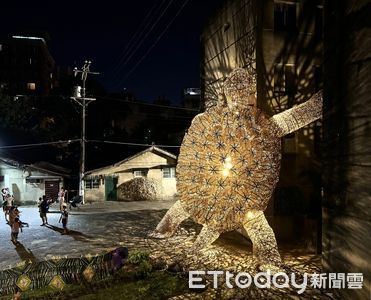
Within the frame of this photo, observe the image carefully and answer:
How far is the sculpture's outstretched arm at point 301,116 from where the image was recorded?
39.1 feet

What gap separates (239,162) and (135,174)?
19482 mm

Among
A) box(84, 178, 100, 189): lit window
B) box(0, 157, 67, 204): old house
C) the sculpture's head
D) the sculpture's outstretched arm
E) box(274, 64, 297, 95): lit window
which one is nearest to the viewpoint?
the sculpture's outstretched arm

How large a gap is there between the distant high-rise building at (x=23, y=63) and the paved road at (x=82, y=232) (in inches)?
1176

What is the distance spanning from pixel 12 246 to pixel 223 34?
14668mm

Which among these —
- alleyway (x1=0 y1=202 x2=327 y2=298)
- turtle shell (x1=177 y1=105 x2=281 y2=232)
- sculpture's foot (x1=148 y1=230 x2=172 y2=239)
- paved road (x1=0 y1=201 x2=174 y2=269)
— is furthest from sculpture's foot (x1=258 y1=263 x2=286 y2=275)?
paved road (x1=0 y1=201 x2=174 y2=269)

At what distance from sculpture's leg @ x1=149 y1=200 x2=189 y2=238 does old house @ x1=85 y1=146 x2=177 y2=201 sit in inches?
542

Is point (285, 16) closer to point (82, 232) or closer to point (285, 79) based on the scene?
point (285, 79)

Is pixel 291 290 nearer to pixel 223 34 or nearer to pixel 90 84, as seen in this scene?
pixel 223 34

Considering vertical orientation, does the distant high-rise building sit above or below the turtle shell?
above

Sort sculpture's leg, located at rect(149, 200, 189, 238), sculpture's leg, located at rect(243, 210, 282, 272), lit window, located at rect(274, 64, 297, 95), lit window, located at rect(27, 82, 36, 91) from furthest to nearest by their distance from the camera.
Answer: lit window, located at rect(27, 82, 36, 91) → lit window, located at rect(274, 64, 297, 95) → sculpture's leg, located at rect(149, 200, 189, 238) → sculpture's leg, located at rect(243, 210, 282, 272)

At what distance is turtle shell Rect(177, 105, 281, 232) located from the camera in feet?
37.7

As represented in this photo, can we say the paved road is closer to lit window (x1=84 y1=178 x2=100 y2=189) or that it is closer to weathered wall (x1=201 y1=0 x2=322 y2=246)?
lit window (x1=84 y1=178 x2=100 y2=189)

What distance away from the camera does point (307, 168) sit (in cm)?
1557

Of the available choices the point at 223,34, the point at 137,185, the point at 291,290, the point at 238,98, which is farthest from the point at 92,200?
the point at 291,290
